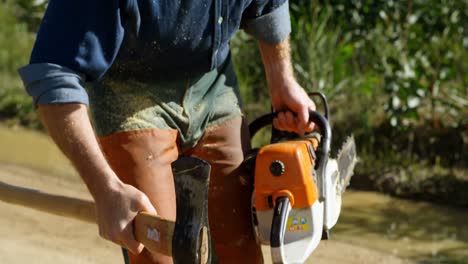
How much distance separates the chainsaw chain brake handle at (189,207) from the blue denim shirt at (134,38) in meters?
0.35

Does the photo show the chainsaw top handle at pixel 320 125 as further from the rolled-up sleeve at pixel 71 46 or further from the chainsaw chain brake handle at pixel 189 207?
the rolled-up sleeve at pixel 71 46

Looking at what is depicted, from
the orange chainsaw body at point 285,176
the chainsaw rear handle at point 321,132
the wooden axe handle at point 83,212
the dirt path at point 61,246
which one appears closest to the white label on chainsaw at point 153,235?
the wooden axe handle at point 83,212

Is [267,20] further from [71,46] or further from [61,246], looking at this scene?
[61,246]

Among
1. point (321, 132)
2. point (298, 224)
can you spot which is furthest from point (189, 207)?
point (321, 132)

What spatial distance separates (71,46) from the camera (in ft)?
8.82

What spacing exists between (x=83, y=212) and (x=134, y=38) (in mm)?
549

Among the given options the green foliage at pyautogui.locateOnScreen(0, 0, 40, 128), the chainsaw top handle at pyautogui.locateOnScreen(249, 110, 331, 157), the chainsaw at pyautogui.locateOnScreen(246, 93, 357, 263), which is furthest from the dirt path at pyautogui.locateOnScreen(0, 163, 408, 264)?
Result: the green foliage at pyautogui.locateOnScreen(0, 0, 40, 128)

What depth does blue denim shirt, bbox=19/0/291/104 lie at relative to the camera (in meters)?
2.68

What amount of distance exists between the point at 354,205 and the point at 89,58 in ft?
10.8

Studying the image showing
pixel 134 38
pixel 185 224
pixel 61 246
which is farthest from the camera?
pixel 61 246

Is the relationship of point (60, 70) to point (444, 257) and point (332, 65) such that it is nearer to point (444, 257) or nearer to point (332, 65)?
point (444, 257)

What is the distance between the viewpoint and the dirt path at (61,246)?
4.79 metres

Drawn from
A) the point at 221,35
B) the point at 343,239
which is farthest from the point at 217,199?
the point at 343,239

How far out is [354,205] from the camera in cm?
574
